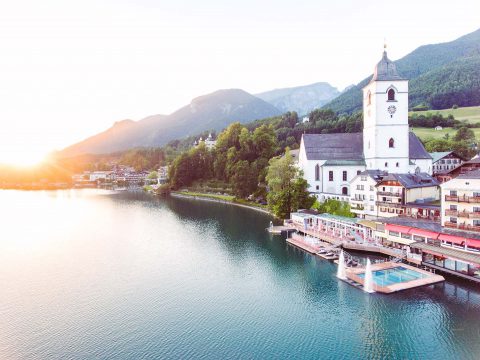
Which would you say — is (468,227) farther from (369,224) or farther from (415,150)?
(415,150)

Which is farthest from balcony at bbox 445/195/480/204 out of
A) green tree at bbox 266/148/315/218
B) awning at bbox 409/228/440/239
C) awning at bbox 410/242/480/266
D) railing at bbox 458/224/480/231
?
green tree at bbox 266/148/315/218

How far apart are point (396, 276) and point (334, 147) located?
38.2 meters

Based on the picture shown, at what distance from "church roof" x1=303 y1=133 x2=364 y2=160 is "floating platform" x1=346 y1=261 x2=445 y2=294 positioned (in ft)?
109

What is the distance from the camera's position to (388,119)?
59.2 m

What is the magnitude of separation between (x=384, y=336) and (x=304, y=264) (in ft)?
51.5

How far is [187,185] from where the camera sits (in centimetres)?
12069

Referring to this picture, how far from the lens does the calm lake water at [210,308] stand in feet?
73.5

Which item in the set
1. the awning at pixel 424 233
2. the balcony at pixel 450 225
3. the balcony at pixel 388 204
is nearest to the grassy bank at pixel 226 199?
the balcony at pixel 388 204

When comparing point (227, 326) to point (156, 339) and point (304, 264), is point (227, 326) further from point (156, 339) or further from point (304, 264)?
point (304, 264)

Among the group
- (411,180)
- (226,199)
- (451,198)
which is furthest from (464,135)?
(451,198)

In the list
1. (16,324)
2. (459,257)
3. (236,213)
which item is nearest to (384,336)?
(459,257)

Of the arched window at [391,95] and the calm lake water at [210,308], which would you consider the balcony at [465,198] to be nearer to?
the calm lake water at [210,308]

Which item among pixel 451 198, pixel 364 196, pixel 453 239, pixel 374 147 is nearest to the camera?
pixel 453 239

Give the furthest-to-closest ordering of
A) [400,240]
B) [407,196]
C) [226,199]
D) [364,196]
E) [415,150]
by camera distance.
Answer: [226,199] → [415,150] → [364,196] → [407,196] → [400,240]
